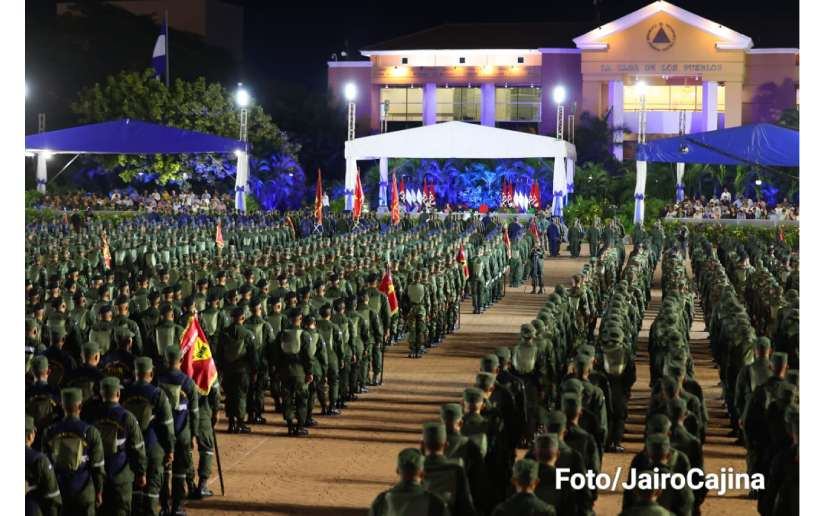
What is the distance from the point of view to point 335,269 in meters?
20.7

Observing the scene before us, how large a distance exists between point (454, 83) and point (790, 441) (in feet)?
188

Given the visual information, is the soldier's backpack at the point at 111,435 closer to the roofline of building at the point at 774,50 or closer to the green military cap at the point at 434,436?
the green military cap at the point at 434,436

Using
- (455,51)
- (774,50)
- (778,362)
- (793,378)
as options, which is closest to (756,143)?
(778,362)

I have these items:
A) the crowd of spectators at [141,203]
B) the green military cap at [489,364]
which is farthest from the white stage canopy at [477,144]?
the green military cap at [489,364]

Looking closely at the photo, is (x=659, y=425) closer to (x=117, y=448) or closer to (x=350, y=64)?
(x=117, y=448)

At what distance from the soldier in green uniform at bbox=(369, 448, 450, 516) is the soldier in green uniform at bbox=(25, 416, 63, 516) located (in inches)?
94.9

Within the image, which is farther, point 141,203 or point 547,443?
point 141,203

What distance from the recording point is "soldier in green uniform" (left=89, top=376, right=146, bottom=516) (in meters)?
8.84

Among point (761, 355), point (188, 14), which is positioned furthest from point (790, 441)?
point (188, 14)

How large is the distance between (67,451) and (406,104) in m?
58.7

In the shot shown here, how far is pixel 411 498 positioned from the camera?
6676mm

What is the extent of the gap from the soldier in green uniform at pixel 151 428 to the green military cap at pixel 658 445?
150 inches

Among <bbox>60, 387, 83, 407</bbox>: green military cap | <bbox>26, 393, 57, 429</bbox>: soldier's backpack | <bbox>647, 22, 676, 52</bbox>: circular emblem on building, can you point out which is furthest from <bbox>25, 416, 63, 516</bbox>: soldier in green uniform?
<bbox>647, 22, 676, 52</bbox>: circular emblem on building

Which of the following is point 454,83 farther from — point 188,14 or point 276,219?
point 276,219
